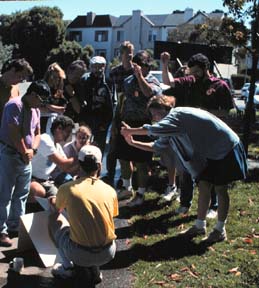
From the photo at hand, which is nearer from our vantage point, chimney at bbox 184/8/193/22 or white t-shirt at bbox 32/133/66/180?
white t-shirt at bbox 32/133/66/180

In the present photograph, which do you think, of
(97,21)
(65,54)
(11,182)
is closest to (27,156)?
(11,182)

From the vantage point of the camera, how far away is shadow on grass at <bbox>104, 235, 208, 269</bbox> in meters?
4.73

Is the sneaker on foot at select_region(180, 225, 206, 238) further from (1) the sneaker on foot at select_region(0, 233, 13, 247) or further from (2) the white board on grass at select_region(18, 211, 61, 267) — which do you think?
(1) the sneaker on foot at select_region(0, 233, 13, 247)

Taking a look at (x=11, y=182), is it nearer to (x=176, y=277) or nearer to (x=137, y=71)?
(x=176, y=277)

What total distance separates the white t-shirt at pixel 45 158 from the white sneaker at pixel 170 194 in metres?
1.55

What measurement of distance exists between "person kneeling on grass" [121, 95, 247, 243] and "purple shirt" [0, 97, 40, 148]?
0.90 meters

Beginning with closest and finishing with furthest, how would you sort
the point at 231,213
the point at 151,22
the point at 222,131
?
1. the point at 222,131
2. the point at 231,213
3. the point at 151,22

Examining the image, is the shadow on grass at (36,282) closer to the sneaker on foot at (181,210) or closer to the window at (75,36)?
the sneaker on foot at (181,210)

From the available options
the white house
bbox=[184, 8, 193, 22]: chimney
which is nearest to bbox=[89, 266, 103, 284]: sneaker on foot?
the white house

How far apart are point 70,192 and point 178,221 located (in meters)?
2.15

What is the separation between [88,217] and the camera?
3.91 meters

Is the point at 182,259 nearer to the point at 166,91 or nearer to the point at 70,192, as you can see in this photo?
the point at 70,192

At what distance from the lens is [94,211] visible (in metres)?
3.92

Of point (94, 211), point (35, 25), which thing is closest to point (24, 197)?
point (94, 211)
